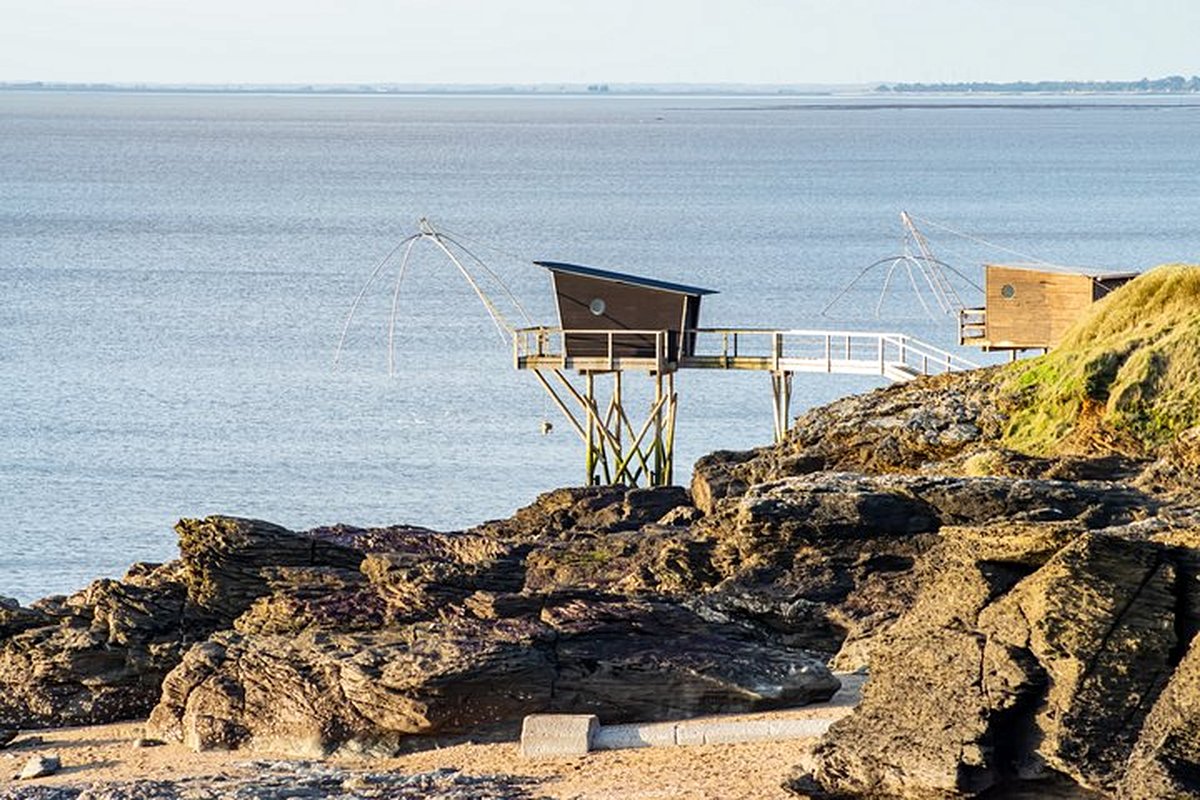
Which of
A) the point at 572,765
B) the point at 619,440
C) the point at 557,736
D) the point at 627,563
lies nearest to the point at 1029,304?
the point at 619,440

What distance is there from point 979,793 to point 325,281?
80515mm

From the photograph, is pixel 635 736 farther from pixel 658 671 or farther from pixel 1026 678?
pixel 1026 678

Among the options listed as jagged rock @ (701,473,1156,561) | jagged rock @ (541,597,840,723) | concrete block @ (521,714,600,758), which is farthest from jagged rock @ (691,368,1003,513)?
concrete block @ (521,714,600,758)

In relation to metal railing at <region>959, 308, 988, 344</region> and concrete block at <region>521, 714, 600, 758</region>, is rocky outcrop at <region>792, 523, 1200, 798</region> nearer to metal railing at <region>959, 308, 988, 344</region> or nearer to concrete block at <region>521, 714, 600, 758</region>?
concrete block at <region>521, 714, 600, 758</region>

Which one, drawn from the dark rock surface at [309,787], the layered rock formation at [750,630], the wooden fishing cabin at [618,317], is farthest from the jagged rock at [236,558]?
the wooden fishing cabin at [618,317]

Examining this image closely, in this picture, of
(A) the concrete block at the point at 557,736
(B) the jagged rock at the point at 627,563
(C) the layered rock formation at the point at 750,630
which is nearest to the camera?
(C) the layered rock formation at the point at 750,630

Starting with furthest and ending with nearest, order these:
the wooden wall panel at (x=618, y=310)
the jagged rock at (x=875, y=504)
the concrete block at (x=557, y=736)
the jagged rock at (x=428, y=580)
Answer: the wooden wall panel at (x=618, y=310) < the jagged rock at (x=875, y=504) < the jagged rock at (x=428, y=580) < the concrete block at (x=557, y=736)

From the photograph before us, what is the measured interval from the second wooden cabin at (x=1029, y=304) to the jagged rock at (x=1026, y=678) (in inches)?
1031

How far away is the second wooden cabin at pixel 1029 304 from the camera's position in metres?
42.0

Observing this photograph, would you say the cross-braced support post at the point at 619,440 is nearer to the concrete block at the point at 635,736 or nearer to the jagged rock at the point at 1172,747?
the concrete block at the point at 635,736

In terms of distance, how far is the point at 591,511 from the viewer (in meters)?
31.3

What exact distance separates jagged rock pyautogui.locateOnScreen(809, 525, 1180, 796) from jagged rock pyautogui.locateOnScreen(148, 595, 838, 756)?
3.25 meters

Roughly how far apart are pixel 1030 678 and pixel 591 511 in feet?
52.9

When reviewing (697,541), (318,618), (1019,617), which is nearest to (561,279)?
(697,541)
